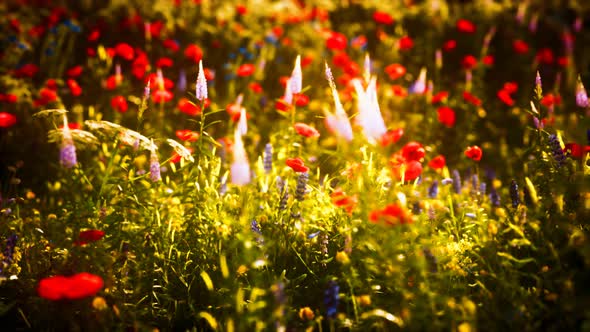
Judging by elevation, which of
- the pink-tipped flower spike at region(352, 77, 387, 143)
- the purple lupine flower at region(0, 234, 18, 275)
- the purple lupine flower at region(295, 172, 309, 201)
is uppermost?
the pink-tipped flower spike at region(352, 77, 387, 143)

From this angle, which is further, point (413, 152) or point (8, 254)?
point (413, 152)

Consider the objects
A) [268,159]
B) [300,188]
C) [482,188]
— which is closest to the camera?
[300,188]

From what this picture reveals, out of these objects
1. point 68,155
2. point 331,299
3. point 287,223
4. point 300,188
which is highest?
point 68,155

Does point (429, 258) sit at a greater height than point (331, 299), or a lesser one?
greater

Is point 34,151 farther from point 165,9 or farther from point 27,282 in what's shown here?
point 165,9

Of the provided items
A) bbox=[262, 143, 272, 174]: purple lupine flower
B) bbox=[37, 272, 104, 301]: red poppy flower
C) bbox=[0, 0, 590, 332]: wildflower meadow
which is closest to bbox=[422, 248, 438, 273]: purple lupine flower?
bbox=[0, 0, 590, 332]: wildflower meadow

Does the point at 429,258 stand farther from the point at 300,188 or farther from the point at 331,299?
the point at 300,188

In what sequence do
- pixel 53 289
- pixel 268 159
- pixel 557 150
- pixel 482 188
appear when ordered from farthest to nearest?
pixel 482 188 < pixel 268 159 < pixel 557 150 < pixel 53 289

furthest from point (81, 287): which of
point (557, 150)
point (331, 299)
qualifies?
point (557, 150)

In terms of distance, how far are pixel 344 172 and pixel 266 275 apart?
0.54 meters

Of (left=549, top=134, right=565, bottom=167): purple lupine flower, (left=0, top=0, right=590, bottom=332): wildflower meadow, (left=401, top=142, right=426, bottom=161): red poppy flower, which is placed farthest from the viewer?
(left=401, top=142, right=426, bottom=161): red poppy flower

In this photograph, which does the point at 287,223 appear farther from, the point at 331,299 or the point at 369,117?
the point at 369,117

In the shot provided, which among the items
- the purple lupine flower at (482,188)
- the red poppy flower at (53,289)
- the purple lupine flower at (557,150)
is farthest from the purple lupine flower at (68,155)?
the purple lupine flower at (482,188)

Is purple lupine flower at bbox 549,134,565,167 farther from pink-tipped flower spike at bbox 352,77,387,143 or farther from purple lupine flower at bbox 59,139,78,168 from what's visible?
purple lupine flower at bbox 59,139,78,168
